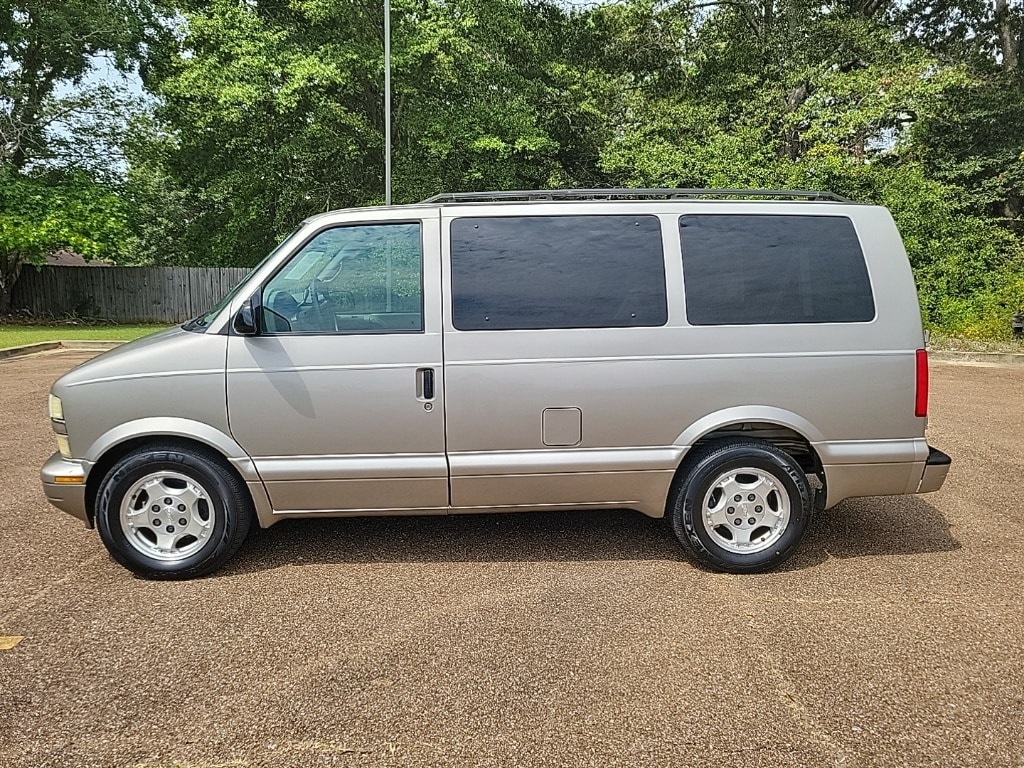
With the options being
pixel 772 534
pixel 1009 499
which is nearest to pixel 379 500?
pixel 772 534

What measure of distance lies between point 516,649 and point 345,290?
2.11 metres

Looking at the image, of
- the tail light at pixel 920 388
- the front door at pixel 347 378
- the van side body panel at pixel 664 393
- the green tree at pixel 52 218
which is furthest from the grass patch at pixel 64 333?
the tail light at pixel 920 388

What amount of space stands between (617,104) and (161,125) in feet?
50.2

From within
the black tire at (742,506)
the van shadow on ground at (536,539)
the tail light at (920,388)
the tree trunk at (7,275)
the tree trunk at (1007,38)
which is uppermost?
the tree trunk at (1007,38)

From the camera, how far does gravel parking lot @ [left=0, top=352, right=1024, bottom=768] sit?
2773 mm

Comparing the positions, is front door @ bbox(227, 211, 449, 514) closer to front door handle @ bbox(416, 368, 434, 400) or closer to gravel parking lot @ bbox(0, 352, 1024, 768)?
front door handle @ bbox(416, 368, 434, 400)

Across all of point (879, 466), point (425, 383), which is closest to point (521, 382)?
point (425, 383)

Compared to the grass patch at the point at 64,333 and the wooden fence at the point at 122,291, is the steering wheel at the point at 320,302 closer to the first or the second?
the grass patch at the point at 64,333

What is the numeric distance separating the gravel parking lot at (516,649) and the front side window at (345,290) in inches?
55.2

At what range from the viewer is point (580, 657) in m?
3.39

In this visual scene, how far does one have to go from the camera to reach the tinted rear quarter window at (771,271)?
171 inches

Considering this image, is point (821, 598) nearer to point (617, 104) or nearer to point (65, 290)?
point (617, 104)

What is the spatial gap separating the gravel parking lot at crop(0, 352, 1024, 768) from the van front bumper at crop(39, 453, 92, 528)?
433 millimetres

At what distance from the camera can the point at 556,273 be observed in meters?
4.29
